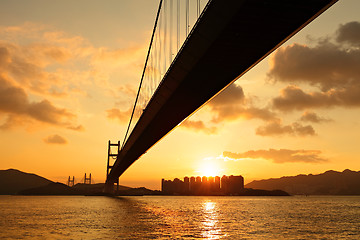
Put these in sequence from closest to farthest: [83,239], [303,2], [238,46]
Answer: [303,2] < [238,46] < [83,239]

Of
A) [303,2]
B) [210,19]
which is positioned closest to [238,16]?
[210,19]

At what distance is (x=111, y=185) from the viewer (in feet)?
375

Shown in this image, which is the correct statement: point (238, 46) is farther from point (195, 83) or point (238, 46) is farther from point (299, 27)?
point (195, 83)

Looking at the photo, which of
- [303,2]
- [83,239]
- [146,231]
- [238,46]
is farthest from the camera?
[146,231]

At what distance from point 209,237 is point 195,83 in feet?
31.3

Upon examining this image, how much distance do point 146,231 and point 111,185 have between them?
93.5 m

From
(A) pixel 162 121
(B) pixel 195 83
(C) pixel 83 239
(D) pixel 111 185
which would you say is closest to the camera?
(C) pixel 83 239

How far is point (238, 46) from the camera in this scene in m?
16.5

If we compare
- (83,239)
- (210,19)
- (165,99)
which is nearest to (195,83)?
(165,99)

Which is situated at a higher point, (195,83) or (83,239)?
(195,83)

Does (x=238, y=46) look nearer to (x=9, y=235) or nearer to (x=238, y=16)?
(x=238, y=16)

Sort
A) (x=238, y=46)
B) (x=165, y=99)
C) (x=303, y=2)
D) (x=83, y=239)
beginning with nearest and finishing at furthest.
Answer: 1. (x=303, y=2)
2. (x=238, y=46)
3. (x=83, y=239)
4. (x=165, y=99)

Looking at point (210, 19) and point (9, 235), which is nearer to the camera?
point (210, 19)

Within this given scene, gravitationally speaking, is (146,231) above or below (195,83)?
below
